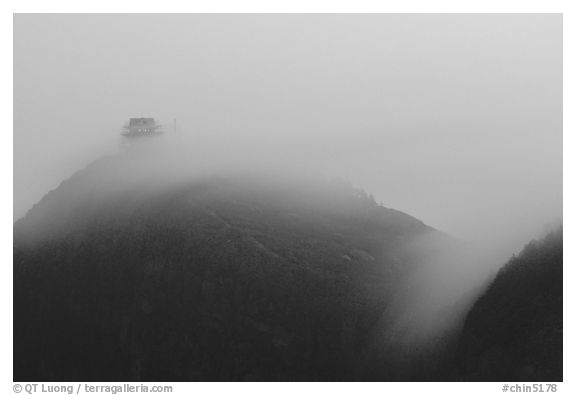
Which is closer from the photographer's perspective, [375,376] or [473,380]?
[473,380]

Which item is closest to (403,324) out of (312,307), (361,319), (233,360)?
(361,319)

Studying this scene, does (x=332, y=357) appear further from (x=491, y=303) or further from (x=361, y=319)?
(x=491, y=303)

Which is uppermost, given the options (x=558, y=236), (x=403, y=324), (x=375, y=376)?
(x=558, y=236)

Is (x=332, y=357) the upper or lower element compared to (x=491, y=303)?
lower
